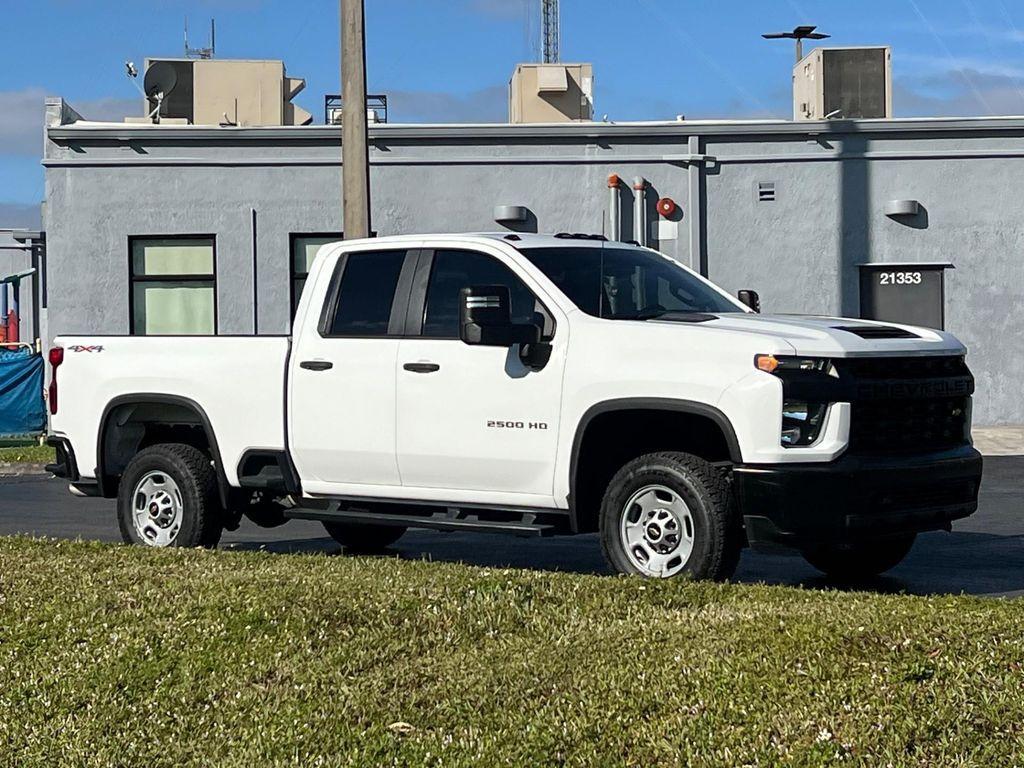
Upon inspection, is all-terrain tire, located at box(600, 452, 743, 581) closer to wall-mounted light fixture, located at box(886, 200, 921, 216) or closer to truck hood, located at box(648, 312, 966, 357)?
truck hood, located at box(648, 312, 966, 357)

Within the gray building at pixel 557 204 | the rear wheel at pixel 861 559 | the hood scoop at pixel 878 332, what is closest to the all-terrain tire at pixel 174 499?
the rear wheel at pixel 861 559

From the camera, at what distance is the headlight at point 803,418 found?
7719 millimetres

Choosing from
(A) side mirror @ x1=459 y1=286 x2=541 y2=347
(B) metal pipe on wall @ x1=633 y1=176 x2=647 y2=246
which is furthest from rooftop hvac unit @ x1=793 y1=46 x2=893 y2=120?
(A) side mirror @ x1=459 y1=286 x2=541 y2=347

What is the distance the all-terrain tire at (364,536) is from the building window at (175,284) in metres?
12.0

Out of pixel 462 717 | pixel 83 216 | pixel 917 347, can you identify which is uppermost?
pixel 83 216

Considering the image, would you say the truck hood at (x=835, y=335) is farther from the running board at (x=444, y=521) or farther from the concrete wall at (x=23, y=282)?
the concrete wall at (x=23, y=282)

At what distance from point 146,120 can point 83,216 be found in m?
2.46

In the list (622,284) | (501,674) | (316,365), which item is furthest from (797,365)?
(316,365)

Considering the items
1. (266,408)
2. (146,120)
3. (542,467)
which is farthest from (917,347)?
(146,120)

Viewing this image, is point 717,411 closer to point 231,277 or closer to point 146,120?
point 231,277

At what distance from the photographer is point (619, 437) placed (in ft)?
28.3

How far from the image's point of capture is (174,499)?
10.2 m

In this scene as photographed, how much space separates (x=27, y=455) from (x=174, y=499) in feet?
35.4

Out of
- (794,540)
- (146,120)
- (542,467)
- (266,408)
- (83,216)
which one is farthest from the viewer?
(146,120)
